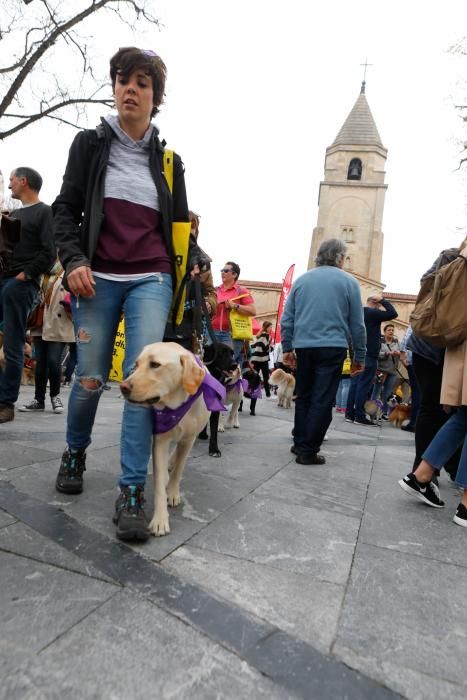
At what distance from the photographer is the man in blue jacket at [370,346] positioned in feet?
26.8

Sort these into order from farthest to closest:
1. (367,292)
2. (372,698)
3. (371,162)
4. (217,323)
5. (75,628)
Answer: (371,162)
(367,292)
(217,323)
(75,628)
(372,698)

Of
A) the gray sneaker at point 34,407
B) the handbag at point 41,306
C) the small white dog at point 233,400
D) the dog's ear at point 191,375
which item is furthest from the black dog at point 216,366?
the gray sneaker at point 34,407

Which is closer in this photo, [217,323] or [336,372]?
[336,372]

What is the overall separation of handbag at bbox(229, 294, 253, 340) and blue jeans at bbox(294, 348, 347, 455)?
202 cm

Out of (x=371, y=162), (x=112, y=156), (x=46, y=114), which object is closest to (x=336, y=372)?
(x=112, y=156)

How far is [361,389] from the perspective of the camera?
8.66 m

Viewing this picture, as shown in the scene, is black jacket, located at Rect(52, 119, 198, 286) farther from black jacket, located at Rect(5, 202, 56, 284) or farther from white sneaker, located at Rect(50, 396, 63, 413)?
white sneaker, located at Rect(50, 396, 63, 413)

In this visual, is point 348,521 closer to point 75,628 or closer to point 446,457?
point 446,457

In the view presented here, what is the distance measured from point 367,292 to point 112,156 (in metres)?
49.3

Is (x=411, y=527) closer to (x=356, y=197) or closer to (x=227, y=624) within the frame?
(x=227, y=624)

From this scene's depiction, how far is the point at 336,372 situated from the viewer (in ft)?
14.9

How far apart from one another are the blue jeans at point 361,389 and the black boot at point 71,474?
21.2 feet

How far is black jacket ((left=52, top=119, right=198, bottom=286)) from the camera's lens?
8.16 ft

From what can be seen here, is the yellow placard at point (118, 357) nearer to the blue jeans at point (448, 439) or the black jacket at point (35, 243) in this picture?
the black jacket at point (35, 243)
